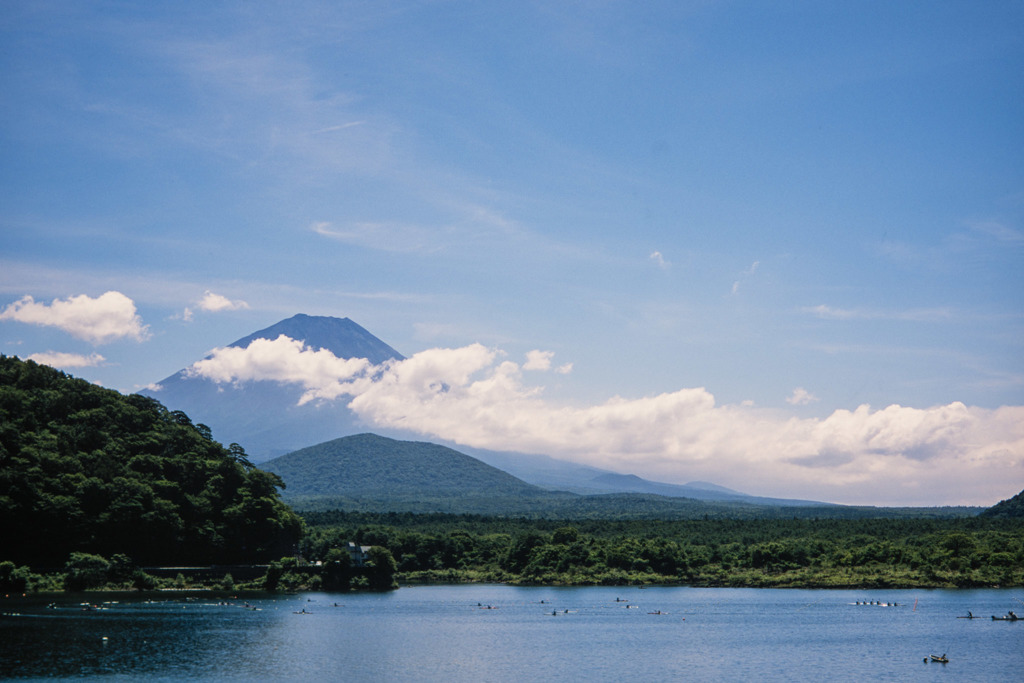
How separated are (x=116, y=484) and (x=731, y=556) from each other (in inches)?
3313

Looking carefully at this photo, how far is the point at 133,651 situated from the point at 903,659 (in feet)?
185

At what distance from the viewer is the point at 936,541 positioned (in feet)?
426

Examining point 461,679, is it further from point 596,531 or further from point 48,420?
point 596,531

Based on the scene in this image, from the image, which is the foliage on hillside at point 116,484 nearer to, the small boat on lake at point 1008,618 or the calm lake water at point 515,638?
the calm lake water at point 515,638

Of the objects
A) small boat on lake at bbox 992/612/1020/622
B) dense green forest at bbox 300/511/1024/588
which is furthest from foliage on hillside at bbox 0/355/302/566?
small boat on lake at bbox 992/612/1020/622

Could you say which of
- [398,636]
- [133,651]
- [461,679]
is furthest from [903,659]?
[133,651]

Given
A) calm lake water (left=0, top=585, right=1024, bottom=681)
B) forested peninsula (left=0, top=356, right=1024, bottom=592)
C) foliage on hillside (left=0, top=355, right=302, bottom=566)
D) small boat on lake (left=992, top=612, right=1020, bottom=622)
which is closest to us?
calm lake water (left=0, top=585, right=1024, bottom=681)

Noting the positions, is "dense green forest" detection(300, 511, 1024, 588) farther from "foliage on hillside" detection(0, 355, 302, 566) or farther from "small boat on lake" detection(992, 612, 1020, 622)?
"small boat on lake" detection(992, 612, 1020, 622)

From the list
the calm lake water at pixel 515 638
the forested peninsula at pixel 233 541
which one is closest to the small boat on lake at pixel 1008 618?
the calm lake water at pixel 515 638

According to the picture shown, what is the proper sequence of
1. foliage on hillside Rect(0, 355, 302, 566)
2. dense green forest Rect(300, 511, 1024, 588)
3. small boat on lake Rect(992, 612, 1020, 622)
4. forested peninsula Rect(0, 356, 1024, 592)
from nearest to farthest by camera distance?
1. small boat on lake Rect(992, 612, 1020, 622)
2. foliage on hillside Rect(0, 355, 302, 566)
3. forested peninsula Rect(0, 356, 1024, 592)
4. dense green forest Rect(300, 511, 1024, 588)

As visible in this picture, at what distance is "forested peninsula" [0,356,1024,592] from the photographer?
110875 mm

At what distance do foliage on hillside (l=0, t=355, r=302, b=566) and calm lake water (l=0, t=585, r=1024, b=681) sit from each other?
33.4 feet

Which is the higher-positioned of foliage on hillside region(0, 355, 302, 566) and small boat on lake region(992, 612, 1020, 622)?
foliage on hillside region(0, 355, 302, 566)

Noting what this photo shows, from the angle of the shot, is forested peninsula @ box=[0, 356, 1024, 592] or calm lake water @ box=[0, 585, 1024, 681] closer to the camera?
calm lake water @ box=[0, 585, 1024, 681]
